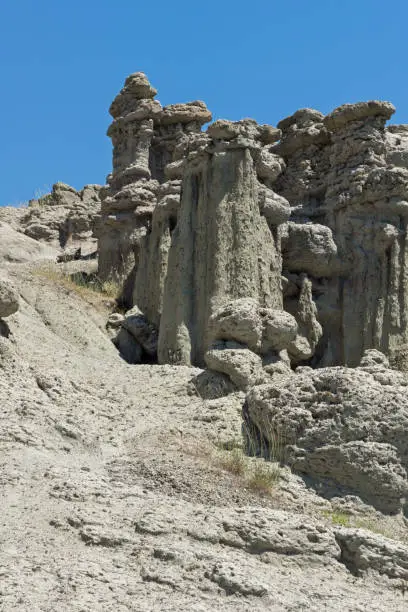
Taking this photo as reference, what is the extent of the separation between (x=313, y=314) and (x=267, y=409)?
6.14 meters

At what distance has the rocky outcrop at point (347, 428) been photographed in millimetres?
9289

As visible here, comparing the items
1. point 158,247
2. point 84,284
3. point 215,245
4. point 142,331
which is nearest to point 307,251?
point 158,247

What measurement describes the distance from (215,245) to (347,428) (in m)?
5.29

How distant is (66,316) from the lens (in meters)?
14.5

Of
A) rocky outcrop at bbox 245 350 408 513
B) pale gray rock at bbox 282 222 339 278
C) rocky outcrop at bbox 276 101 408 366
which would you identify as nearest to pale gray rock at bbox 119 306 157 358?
rocky outcrop at bbox 276 101 408 366

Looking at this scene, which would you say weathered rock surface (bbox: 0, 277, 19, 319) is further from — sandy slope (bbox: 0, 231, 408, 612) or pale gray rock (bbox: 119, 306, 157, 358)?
pale gray rock (bbox: 119, 306, 157, 358)

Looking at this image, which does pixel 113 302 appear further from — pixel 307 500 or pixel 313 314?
pixel 307 500

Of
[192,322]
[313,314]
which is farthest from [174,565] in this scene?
[313,314]

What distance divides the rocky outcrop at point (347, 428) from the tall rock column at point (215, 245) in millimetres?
3653

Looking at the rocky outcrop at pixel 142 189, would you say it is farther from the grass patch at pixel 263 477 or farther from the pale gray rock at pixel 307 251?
the grass patch at pixel 263 477

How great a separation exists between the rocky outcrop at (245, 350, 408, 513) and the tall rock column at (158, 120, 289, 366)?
3.65m

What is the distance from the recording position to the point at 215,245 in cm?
1421

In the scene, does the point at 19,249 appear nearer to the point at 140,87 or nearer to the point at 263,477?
the point at 140,87

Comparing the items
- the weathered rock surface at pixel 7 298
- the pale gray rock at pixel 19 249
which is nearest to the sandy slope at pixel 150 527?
the weathered rock surface at pixel 7 298
